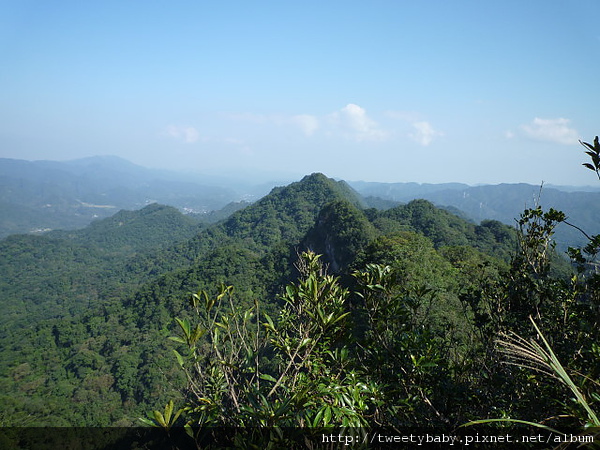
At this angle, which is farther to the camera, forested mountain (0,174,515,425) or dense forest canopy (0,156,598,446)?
forested mountain (0,174,515,425)

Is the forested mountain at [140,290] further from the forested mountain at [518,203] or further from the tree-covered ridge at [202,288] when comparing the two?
the forested mountain at [518,203]

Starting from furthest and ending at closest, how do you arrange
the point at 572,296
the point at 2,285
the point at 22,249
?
the point at 22,249 < the point at 2,285 < the point at 572,296

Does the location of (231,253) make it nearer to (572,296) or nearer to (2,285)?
(572,296)

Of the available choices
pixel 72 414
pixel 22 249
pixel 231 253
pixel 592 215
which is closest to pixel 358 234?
pixel 231 253

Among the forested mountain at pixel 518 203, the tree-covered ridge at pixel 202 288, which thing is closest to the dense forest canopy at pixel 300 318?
the tree-covered ridge at pixel 202 288

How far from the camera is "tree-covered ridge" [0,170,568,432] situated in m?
15.5

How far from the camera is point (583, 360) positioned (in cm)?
244

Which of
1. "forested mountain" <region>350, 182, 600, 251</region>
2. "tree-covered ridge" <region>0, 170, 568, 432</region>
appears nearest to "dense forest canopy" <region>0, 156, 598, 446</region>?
"tree-covered ridge" <region>0, 170, 568, 432</region>

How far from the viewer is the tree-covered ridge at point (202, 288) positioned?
50.8 ft

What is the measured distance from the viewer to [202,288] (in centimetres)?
3075

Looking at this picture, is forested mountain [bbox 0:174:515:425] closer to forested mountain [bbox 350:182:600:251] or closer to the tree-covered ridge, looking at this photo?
the tree-covered ridge

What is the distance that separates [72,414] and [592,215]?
17589 cm

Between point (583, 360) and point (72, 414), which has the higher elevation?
point (583, 360)

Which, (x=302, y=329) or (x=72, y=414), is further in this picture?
(x=72, y=414)
